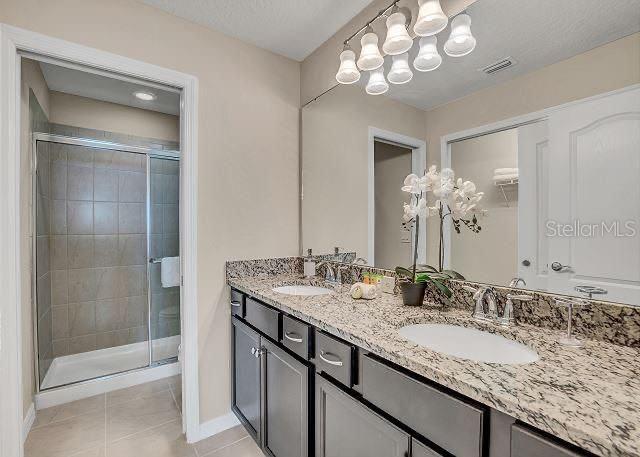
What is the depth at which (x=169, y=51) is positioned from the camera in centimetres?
178

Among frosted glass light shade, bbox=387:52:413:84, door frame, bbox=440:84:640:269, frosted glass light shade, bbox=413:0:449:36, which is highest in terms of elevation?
frosted glass light shade, bbox=413:0:449:36

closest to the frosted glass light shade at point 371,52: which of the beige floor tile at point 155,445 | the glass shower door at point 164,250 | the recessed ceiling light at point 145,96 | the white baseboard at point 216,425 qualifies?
the recessed ceiling light at point 145,96

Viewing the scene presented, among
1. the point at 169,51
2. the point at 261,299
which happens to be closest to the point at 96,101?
the point at 169,51

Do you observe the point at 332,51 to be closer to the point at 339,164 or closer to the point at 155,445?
the point at 339,164

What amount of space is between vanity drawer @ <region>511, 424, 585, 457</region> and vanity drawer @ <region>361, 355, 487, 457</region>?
0.21ft

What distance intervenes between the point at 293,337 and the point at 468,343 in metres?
0.68

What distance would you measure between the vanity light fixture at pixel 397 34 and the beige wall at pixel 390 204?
461 mm

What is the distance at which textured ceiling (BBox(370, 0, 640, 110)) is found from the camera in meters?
0.96

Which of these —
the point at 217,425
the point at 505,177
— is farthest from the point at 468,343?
the point at 217,425

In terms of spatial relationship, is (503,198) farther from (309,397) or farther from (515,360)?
(309,397)

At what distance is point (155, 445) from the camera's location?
176cm

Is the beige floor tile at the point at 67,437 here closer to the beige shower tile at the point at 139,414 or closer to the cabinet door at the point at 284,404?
the beige shower tile at the point at 139,414

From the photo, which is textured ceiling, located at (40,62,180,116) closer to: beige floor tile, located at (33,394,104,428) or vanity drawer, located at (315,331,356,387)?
vanity drawer, located at (315,331,356,387)

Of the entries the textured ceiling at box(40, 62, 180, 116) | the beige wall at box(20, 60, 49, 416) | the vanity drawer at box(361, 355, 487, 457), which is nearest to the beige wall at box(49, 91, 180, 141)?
the textured ceiling at box(40, 62, 180, 116)
